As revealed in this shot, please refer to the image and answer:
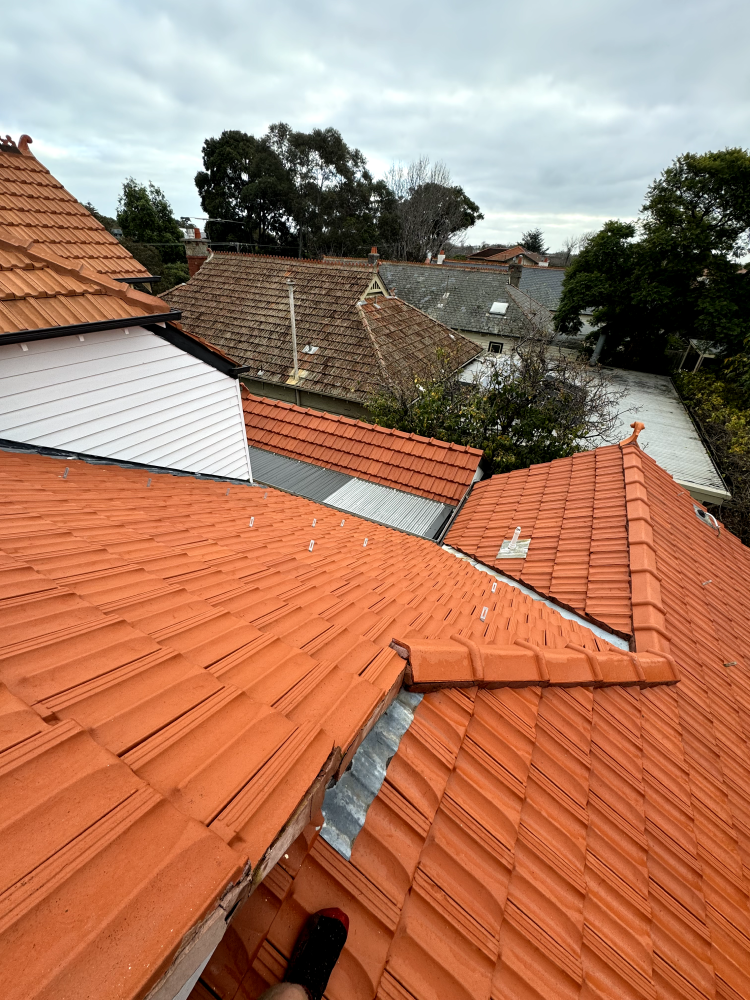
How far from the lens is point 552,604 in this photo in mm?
4531

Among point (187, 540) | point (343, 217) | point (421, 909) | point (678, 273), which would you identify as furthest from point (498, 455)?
point (343, 217)

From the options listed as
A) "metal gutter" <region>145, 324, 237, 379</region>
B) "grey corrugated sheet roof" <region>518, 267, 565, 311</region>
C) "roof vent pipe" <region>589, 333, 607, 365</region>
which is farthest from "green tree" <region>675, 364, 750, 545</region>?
"metal gutter" <region>145, 324, 237, 379</region>

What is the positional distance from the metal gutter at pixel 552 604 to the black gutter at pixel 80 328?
182 inches

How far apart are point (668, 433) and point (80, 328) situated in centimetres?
1842

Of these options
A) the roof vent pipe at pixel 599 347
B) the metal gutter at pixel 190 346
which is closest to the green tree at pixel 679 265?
the roof vent pipe at pixel 599 347

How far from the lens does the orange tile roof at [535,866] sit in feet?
4.19

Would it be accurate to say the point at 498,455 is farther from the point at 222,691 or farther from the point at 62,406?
the point at 222,691

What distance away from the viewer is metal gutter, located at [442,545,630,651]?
3.86 meters

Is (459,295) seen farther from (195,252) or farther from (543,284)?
(195,252)

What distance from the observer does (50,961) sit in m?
0.72

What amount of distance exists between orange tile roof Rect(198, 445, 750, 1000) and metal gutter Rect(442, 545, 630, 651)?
62 centimetres

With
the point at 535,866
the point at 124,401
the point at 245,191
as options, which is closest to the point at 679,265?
the point at 124,401

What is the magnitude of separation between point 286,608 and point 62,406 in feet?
12.7

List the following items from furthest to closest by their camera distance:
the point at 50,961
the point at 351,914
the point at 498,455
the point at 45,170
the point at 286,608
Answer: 1. the point at 498,455
2. the point at 45,170
3. the point at 286,608
4. the point at 351,914
5. the point at 50,961
